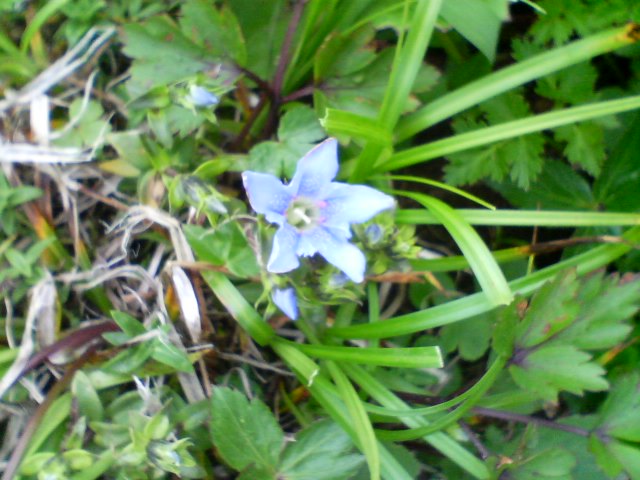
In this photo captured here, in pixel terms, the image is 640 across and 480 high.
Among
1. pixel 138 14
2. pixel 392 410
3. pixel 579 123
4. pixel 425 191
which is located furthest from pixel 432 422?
pixel 138 14

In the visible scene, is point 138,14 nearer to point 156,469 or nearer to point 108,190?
point 108,190

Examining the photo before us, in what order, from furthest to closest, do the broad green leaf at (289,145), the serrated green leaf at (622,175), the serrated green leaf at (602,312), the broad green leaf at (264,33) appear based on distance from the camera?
the serrated green leaf at (622,175) < the broad green leaf at (264,33) < the broad green leaf at (289,145) < the serrated green leaf at (602,312)

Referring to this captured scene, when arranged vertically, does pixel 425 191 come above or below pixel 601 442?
above

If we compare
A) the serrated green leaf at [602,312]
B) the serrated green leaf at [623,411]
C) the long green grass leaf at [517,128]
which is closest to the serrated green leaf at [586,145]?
the long green grass leaf at [517,128]

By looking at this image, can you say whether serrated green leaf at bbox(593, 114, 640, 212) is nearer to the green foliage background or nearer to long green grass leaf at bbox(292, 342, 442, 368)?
the green foliage background

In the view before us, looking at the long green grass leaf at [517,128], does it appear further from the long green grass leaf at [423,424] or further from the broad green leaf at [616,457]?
the broad green leaf at [616,457]
